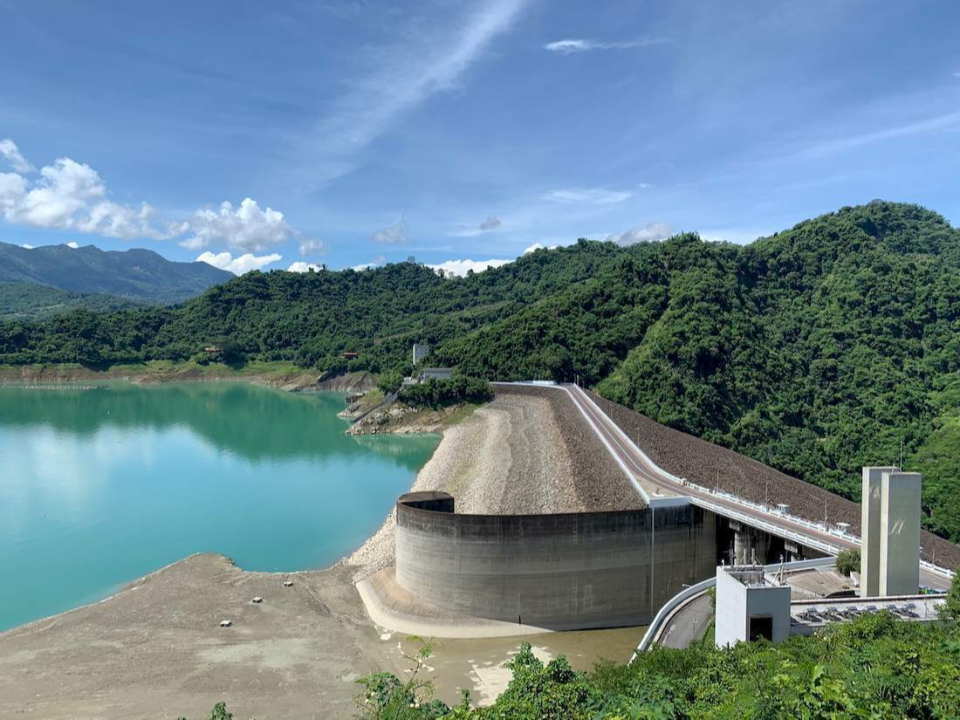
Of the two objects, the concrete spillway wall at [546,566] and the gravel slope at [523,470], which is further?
the gravel slope at [523,470]

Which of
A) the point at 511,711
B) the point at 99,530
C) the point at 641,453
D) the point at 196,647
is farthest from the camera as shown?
the point at 641,453

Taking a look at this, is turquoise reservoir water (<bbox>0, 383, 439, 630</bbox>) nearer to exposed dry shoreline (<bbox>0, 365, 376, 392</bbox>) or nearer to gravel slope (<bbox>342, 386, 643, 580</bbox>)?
gravel slope (<bbox>342, 386, 643, 580</bbox>)

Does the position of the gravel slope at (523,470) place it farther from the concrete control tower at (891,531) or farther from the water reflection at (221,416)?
the concrete control tower at (891,531)

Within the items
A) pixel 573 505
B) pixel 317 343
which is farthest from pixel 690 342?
pixel 317 343

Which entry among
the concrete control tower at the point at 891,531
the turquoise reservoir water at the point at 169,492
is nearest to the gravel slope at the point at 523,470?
the turquoise reservoir water at the point at 169,492

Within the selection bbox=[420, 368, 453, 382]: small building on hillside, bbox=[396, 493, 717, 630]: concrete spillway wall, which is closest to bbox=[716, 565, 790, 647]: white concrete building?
bbox=[396, 493, 717, 630]: concrete spillway wall

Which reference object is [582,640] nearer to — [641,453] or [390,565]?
[390,565]
